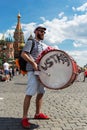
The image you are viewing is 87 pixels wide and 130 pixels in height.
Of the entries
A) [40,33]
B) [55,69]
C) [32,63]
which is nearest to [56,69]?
[55,69]

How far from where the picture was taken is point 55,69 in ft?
19.4

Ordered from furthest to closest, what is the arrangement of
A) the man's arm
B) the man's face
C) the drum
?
the man's face, the man's arm, the drum

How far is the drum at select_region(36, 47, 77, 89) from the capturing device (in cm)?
573

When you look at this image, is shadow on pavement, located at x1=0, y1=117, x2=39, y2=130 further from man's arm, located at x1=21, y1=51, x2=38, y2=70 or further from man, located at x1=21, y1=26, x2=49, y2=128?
man's arm, located at x1=21, y1=51, x2=38, y2=70

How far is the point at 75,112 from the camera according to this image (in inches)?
291

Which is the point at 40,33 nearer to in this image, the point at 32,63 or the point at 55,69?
→ the point at 32,63

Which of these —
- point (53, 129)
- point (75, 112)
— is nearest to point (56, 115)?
point (75, 112)

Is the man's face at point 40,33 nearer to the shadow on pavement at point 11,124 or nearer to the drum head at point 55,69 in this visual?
the drum head at point 55,69

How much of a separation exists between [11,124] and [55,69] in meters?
1.24

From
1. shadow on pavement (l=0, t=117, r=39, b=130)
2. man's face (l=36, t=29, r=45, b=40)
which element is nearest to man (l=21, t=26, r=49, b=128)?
man's face (l=36, t=29, r=45, b=40)

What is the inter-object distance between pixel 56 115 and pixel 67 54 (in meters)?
1.76

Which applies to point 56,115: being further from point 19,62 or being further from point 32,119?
point 19,62

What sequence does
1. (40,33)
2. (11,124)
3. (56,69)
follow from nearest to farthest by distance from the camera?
(56,69)
(11,124)
(40,33)

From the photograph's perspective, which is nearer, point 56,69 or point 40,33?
point 56,69
